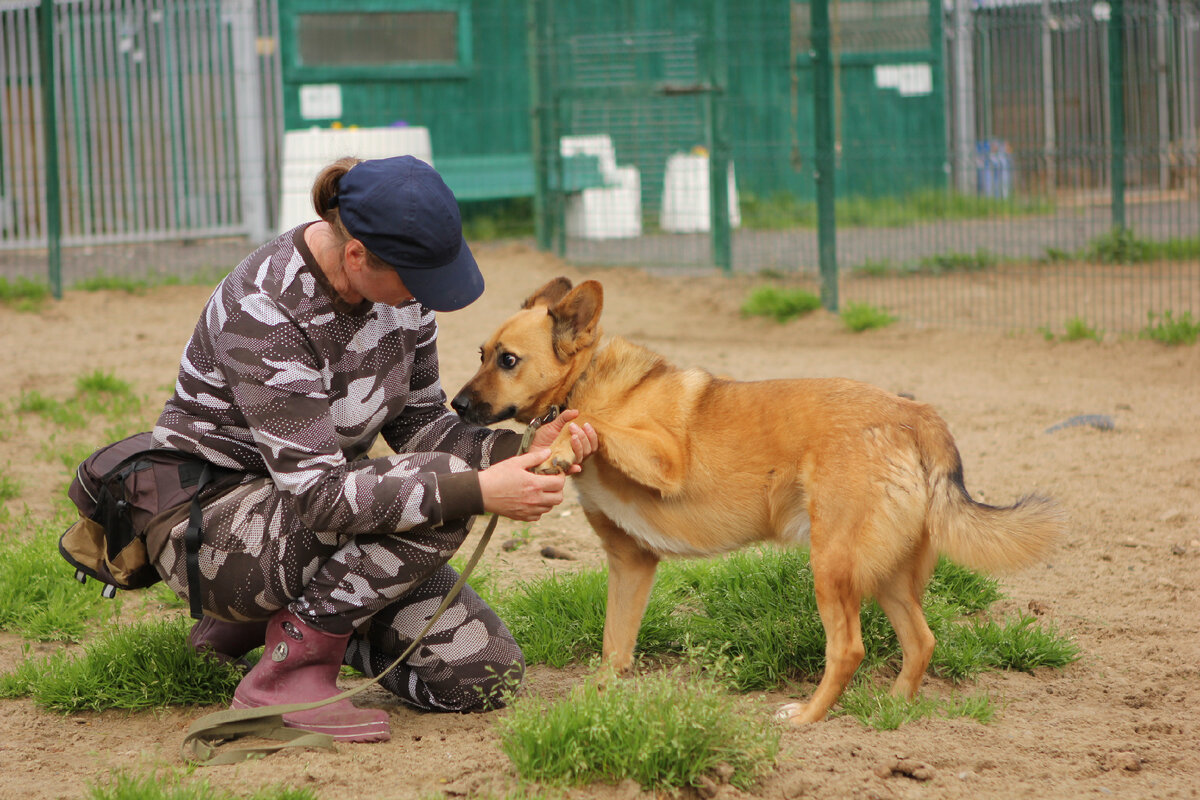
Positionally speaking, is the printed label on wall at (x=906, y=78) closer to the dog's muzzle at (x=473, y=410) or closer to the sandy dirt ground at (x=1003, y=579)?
the sandy dirt ground at (x=1003, y=579)

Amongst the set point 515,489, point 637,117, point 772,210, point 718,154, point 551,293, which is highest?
point 637,117

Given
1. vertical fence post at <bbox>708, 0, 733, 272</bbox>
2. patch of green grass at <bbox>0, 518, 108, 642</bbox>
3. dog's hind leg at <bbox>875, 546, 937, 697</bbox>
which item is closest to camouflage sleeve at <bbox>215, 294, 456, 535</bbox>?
dog's hind leg at <bbox>875, 546, 937, 697</bbox>

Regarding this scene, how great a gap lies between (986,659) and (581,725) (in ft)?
5.62

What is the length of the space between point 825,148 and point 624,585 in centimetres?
651

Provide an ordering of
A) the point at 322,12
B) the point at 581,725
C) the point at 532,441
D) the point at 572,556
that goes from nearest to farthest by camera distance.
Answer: the point at 581,725, the point at 532,441, the point at 572,556, the point at 322,12

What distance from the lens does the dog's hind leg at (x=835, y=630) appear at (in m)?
3.33

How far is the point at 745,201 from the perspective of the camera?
1152cm

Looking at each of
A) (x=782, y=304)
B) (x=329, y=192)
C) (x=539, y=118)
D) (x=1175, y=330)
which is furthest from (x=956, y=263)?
(x=329, y=192)

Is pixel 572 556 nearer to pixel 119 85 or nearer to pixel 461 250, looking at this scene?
pixel 461 250

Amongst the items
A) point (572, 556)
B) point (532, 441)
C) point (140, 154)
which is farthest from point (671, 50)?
point (532, 441)

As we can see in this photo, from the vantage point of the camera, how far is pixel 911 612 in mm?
3557

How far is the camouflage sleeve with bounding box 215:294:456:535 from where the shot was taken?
2.99 metres

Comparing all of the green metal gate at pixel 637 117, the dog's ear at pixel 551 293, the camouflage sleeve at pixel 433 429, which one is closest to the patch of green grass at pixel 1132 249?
the green metal gate at pixel 637 117

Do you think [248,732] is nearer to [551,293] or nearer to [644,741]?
[644,741]
